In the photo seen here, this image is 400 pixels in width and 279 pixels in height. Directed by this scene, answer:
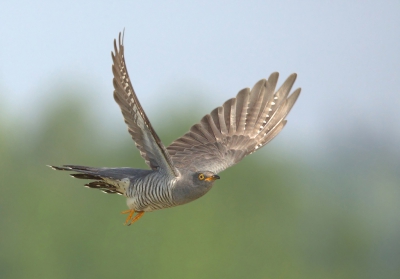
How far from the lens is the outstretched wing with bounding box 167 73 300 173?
48.0 ft

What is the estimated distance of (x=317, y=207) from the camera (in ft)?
241

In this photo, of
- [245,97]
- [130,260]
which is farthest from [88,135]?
[245,97]

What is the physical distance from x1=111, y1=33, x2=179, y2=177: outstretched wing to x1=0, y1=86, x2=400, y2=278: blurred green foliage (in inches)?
833

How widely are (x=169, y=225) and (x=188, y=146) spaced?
73.1ft

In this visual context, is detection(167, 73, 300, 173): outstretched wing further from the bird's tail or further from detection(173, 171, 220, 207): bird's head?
detection(173, 171, 220, 207): bird's head

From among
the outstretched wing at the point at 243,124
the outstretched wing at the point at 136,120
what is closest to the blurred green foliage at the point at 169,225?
the outstretched wing at the point at 243,124

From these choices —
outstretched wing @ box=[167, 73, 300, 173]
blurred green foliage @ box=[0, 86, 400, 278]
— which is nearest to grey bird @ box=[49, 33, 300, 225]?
outstretched wing @ box=[167, 73, 300, 173]

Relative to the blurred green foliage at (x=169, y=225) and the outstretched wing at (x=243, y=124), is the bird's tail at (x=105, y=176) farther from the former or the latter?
the blurred green foliage at (x=169, y=225)

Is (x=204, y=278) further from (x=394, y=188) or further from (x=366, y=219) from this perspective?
(x=394, y=188)

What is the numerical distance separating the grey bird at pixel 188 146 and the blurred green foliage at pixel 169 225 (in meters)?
19.3

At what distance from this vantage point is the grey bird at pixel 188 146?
491 inches

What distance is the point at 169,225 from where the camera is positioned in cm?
3669

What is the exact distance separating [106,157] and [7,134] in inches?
291

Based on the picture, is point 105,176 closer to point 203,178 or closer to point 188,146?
point 203,178
